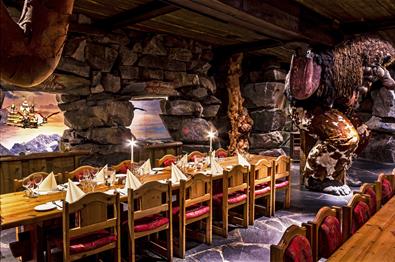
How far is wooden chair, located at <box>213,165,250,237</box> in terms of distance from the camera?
3955 mm

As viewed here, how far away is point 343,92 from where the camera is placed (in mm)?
5434

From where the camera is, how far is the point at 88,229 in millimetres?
2645

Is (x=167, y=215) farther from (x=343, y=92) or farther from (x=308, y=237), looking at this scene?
(x=343, y=92)

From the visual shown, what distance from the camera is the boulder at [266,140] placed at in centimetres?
877

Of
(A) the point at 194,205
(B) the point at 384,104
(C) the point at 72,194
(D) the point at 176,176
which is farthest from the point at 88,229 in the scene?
(B) the point at 384,104

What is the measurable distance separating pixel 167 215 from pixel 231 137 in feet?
16.3

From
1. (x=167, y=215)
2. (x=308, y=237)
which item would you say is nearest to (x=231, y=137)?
(x=167, y=215)

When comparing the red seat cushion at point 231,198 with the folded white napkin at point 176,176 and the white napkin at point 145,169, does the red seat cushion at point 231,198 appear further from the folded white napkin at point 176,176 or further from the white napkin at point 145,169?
the white napkin at point 145,169

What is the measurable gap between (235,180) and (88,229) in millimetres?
2032

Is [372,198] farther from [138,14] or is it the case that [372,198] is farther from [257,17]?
[138,14]

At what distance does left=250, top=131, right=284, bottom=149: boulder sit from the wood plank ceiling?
3.37 metres

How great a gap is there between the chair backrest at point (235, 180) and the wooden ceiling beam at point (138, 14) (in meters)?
2.29

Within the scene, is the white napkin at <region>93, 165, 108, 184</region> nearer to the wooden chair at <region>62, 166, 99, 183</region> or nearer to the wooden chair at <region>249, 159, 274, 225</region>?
the wooden chair at <region>62, 166, 99, 183</region>

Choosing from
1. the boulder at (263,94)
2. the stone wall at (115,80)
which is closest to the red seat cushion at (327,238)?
the stone wall at (115,80)
